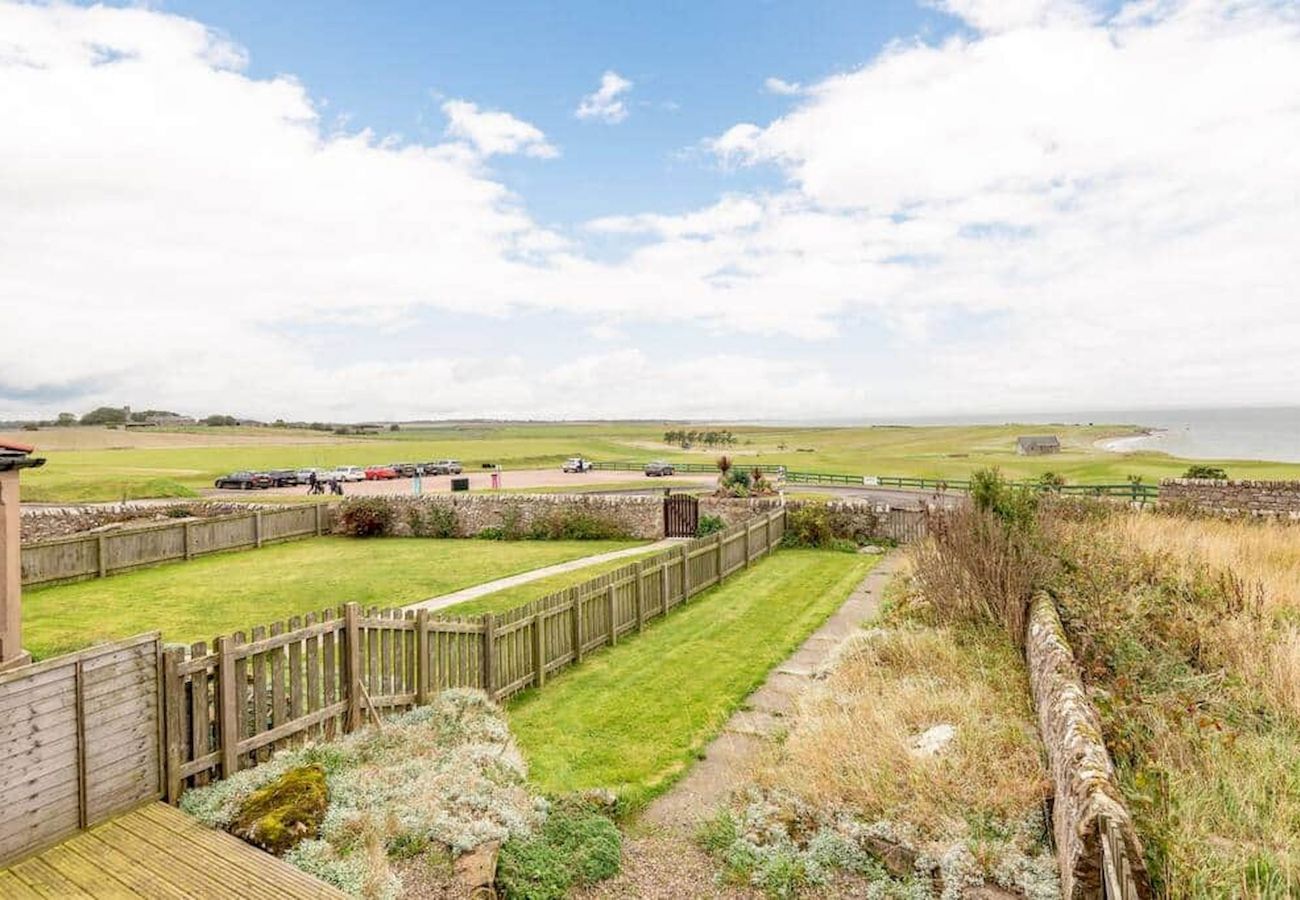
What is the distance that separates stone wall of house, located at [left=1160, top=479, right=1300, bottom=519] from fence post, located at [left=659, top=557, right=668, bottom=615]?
1794cm

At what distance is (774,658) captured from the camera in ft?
37.2

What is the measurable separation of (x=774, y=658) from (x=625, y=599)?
3.05 m

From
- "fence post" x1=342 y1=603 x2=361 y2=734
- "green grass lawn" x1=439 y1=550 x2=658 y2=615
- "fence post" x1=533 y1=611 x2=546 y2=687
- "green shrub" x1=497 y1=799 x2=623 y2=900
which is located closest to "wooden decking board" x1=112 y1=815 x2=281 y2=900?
"green shrub" x1=497 y1=799 x2=623 y2=900

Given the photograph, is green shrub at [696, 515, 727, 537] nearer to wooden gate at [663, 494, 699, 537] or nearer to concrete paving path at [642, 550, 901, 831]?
wooden gate at [663, 494, 699, 537]

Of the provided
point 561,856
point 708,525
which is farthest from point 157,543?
point 561,856

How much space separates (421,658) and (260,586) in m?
12.1

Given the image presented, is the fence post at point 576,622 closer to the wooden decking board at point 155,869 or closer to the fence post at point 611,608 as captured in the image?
the fence post at point 611,608

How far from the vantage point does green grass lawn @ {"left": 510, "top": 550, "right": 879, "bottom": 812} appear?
25.0 feet

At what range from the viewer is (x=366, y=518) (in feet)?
89.1

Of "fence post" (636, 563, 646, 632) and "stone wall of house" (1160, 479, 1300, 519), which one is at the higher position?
"stone wall of house" (1160, 479, 1300, 519)

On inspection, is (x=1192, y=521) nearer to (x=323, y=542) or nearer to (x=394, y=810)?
(x=394, y=810)

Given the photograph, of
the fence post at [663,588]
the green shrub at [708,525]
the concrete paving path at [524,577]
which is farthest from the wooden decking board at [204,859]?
the green shrub at [708,525]

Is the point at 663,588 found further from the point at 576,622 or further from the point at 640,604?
the point at 576,622

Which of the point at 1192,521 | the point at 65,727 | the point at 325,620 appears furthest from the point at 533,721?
the point at 1192,521
